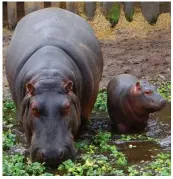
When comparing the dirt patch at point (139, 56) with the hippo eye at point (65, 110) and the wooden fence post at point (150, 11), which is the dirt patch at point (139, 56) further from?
the hippo eye at point (65, 110)

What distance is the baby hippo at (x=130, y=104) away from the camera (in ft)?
24.0

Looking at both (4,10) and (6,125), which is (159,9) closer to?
(4,10)

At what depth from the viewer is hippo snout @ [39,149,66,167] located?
226 inches

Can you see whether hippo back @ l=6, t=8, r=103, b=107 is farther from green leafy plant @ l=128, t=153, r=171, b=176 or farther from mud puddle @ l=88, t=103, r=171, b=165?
green leafy plant @ l=128, t=153, r=171, b=176

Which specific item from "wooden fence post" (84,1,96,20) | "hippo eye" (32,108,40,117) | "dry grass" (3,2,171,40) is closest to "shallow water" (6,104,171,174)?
"hippo eye" (32,108,40,117)

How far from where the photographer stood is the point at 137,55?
1049 centimetres

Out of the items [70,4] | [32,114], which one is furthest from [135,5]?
[32,114]

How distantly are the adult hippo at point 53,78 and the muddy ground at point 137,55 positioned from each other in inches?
91.2

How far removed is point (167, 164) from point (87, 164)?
70 cm

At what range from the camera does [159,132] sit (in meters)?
7.32

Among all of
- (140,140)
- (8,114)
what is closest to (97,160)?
(140,140)

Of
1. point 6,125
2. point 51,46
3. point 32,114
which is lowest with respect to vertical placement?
point 6,125

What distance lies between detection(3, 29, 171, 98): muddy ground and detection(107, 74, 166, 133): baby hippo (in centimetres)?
193

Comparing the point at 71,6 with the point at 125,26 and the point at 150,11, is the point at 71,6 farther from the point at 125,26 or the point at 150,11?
the point at 150,11
